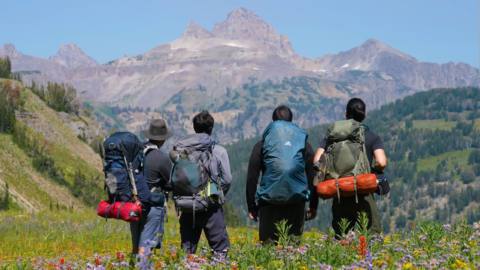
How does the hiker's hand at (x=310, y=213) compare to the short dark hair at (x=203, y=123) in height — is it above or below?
below

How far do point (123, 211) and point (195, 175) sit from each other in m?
1.10

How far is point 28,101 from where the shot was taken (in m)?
49.5

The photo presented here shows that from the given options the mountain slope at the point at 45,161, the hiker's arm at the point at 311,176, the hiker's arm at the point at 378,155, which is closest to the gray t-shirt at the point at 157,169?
the hiker's arm at the point at 311,176

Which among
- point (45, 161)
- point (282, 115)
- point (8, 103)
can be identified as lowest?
point (45, 161)

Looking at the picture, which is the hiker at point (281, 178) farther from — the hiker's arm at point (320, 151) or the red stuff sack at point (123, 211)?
the red stuff sack at point (123, 211)

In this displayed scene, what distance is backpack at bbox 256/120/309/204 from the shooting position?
930 cm

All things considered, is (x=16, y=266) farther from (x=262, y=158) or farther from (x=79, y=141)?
(x=79, y=141)

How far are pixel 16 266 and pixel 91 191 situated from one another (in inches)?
1382

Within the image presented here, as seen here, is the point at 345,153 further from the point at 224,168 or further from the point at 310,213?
the point at 224,168

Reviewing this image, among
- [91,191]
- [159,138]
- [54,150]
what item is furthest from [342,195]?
[54,150]

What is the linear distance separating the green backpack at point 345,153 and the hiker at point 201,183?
1.42 m

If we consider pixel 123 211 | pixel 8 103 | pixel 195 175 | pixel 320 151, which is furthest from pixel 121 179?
pixel 8 103

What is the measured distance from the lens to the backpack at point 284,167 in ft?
30.5

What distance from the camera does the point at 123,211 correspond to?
8.94 m
